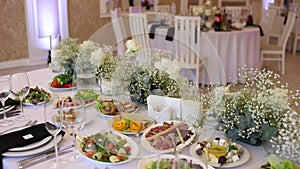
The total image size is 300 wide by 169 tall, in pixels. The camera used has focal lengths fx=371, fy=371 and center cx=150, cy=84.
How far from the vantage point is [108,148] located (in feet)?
4.87

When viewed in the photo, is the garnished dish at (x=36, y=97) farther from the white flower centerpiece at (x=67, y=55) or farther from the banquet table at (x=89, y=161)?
the white flower centerpiece at (x=67, y=55)

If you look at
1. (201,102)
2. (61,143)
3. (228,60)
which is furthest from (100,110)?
(228,60)

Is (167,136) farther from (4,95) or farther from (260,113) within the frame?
(4,95)

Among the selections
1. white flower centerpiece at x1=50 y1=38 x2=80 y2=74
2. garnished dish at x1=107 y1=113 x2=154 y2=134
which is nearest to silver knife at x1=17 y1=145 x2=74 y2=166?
garnished dish at x1=107 y1=113 x2=154 y2=134

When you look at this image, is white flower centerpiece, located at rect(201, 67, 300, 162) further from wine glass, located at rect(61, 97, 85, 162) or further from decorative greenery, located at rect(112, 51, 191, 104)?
wine glass, located at rect(61, 97, 85, 162)

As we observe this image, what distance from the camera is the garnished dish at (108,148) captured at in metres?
1.43

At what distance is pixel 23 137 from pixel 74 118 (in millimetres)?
262

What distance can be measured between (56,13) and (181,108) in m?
5.30

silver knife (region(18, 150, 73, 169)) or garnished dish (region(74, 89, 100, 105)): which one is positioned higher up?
garnished dish (region(74, 89, 100, 105))

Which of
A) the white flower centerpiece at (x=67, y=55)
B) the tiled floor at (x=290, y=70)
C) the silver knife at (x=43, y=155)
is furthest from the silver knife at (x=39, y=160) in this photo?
the tiled floor at (x=290, y=70)

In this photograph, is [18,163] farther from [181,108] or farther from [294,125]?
[294,125]

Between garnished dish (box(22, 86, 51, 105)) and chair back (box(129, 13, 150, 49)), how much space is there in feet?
9.15

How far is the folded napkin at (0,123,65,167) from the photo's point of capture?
1517mm

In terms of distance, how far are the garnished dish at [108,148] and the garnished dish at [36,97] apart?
1.96 feet
